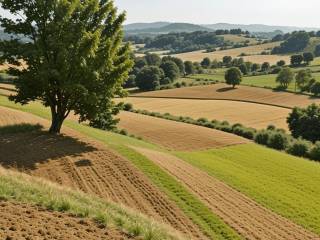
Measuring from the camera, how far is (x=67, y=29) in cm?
3073

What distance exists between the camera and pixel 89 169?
28.0m

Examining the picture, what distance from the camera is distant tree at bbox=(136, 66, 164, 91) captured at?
422 feet

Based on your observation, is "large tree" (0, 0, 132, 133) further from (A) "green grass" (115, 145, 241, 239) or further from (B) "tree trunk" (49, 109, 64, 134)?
(A) "green grass" (115, 145, 241, 239)

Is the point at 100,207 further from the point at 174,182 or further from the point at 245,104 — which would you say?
the point at 245,104

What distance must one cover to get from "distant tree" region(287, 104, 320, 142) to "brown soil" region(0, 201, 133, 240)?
58.3m

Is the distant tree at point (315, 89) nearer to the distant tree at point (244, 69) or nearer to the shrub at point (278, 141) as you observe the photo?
the distant tree at point (244, 69)

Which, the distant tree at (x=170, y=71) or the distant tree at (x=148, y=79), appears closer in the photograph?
the distant tree at (x=148, y=79)

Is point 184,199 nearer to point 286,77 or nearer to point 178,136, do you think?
point 178,136

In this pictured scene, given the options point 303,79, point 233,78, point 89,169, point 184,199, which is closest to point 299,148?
point 184,199

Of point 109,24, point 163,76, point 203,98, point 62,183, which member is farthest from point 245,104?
point 62,183

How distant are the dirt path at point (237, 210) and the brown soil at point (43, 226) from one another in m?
9.40

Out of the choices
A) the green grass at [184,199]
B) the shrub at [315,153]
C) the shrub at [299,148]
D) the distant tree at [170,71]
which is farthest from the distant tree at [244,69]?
the green grass at [184,199]

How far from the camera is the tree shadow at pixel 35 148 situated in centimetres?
2762

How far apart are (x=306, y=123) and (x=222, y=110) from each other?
28233 millimetres
